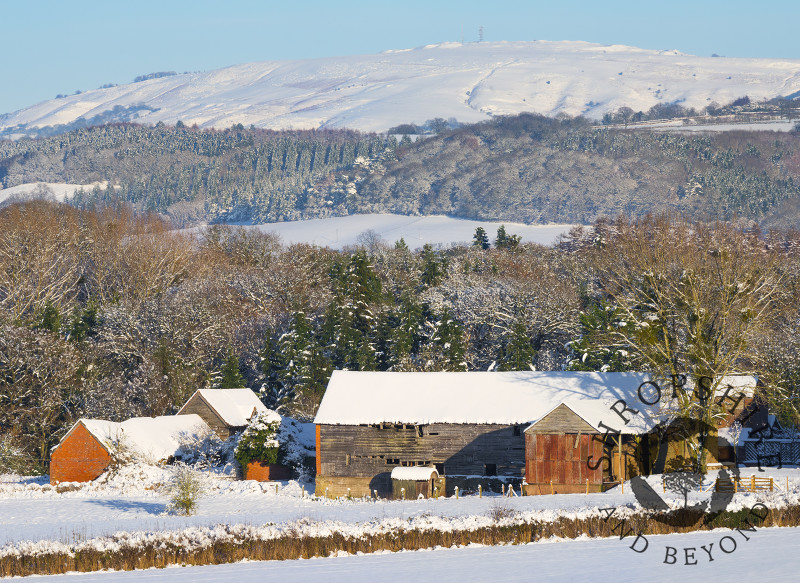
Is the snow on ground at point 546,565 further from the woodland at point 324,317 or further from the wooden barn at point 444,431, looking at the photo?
the wooden barn at point 444,431

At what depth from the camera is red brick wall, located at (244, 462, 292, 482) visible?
183 ft

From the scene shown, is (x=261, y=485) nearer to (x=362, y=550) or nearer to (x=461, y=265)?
(x=362, y=550)

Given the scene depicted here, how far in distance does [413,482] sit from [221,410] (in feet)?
58.6

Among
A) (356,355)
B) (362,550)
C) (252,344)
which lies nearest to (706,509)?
(362,550)

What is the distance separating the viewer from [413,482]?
50.2 m

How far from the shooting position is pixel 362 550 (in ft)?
106

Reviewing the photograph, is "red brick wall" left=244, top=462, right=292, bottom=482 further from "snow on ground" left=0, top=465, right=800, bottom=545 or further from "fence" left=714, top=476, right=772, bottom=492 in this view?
"fence" left=714, top=476, right=772, bottom=492

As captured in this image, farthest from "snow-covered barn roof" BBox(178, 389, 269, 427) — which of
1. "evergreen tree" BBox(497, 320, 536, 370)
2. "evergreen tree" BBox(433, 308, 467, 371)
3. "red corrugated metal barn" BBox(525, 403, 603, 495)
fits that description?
"red corrugated metal barn" BBox(525, 403, 603, 495)

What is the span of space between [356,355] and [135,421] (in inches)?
788

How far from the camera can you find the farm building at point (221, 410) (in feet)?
208

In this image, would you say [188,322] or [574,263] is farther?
[574,263]

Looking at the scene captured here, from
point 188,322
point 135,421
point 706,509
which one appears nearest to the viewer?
point 706,509

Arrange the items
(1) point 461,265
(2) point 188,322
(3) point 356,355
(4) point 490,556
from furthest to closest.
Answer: (1) point 461,265, (2) point 188,322, (3) point 356,355, (4) point 490,556

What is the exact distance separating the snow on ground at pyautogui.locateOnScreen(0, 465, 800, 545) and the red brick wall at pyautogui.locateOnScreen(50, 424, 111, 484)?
1.57 metres
